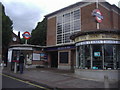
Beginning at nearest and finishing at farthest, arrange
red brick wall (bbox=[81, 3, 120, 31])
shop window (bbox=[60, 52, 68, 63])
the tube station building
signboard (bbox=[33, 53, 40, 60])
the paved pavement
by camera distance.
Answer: the paved pavement, the tube station building, red brick wall (bbox=[81, 3, 120, 31]), shop window (bbox=[60, 52, 68, 63]), signboard (bbox=[33, 53, 40, 60])

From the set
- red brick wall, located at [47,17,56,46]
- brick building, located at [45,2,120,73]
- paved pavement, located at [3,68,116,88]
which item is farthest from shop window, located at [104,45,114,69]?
red brick wall, located at [47,17,56,46]

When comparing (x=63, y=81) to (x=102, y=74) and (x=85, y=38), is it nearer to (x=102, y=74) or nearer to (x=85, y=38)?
(x=102, y=74)

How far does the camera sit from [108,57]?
1201 cm

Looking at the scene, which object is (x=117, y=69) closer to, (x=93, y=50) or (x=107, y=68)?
(x=107, y=68)

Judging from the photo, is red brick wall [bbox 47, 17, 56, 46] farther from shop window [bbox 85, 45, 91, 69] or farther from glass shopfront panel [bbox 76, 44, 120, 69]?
glass shopfront panel [bbox 76, 44, 120, 69]

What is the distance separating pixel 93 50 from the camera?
12.4 m

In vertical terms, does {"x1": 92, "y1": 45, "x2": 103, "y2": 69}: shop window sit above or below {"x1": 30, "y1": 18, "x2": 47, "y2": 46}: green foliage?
below

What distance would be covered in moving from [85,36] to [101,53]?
2.16 meters

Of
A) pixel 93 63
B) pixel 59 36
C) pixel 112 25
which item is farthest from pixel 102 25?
pixel 93 63

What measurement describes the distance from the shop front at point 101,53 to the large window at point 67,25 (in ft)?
30.8

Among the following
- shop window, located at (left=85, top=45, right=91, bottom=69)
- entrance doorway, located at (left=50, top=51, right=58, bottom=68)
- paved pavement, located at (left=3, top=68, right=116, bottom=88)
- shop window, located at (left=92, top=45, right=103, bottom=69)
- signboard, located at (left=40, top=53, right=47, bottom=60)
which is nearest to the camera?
paved pavement, located at (left=3, top=68, right=116, bottom=88)

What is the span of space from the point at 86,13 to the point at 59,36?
21.4 ft

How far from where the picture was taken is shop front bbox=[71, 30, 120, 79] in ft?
38.9

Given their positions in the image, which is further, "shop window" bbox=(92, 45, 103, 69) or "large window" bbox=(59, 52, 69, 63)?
"large window" bbox=(59, 52, 69, 63)
